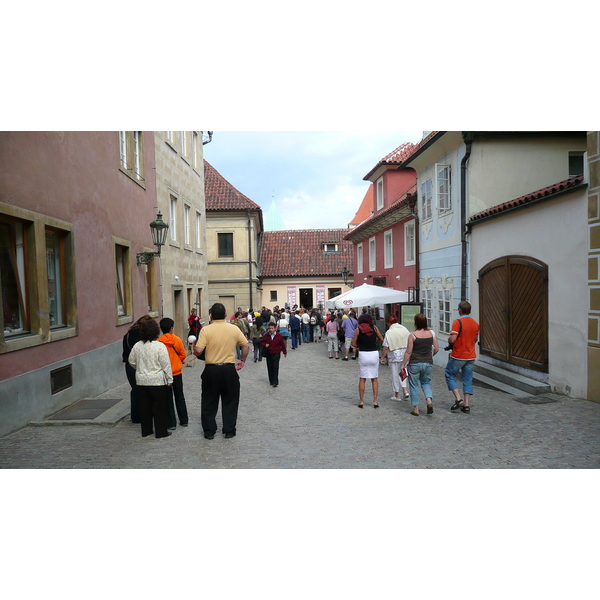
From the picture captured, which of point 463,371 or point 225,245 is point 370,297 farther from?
point 225,245

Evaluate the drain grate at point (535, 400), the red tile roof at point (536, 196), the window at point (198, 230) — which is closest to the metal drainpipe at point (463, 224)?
the red tile roof at point (536, 196)

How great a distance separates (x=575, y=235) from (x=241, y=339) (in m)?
5.94

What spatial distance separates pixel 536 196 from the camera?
924cm

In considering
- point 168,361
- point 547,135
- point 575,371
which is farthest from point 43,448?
point 547,135

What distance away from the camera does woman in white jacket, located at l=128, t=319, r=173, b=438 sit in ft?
21.3

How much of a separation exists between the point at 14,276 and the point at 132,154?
6.75 m

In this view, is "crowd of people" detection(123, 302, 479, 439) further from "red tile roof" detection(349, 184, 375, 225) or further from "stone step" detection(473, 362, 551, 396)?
"red tile roof" detection(349, 184, 375, 225)

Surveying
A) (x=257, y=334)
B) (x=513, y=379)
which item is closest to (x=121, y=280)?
(x=257, y=334)

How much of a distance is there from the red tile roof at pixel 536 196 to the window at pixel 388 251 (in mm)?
8508

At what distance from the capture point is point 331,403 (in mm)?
8922

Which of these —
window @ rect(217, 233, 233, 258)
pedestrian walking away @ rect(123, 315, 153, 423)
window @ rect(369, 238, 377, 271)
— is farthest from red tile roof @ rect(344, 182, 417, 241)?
pedestrian walking away @ rect(123, 315, 153, 423)

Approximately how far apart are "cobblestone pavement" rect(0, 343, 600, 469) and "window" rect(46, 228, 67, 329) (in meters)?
2.28

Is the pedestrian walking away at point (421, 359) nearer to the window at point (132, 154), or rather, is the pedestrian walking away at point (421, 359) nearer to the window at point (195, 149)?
the window at point (132, 154)

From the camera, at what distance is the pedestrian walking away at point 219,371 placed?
641cm
